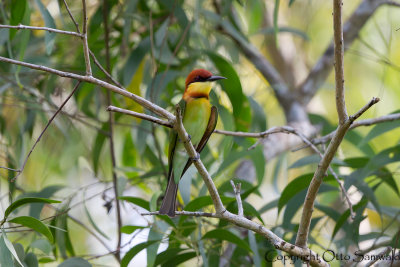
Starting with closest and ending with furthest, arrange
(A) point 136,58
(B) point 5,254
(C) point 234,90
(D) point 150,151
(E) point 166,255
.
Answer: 1. (B) point 5,254
2. (E) point 166,255
3. (C) point 234,90
4. (A) point 136,58
5. (D) point 150,151

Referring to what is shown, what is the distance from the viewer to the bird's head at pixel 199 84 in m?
2.59

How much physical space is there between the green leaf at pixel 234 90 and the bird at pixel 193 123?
0.61 feet

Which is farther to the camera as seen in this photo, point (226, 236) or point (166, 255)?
point (166, 255)

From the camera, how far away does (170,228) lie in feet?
8.14

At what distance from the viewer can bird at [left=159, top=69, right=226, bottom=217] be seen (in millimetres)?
2451

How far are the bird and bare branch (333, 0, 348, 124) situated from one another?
874 mm

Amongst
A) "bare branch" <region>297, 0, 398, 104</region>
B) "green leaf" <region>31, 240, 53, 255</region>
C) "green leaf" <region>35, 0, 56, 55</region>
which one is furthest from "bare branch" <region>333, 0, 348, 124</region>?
"bare branch" <region>297, 0, 398, 104</region>

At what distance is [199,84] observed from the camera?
103 inches

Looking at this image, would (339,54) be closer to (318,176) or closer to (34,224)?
(318,176)

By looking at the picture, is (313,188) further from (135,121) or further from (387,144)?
(387,144)

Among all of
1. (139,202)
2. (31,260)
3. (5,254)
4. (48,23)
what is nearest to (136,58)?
(48,23)

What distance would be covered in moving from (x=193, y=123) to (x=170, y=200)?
1.26 ft

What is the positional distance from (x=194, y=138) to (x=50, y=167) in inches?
69.6

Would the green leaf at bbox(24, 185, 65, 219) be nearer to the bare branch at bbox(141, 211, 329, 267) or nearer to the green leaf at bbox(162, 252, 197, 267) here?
the green leaf at bbox(162, 252, 197, 267)
